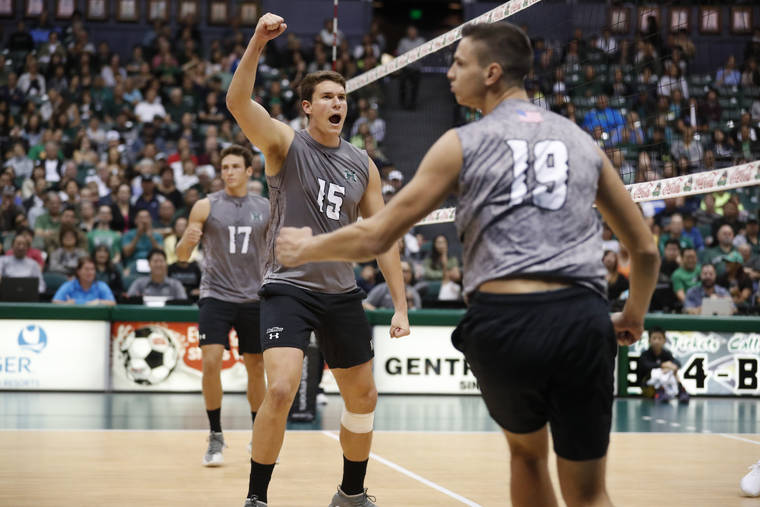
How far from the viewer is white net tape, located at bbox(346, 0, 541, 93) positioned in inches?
263

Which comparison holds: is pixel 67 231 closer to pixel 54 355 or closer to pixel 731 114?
pixel 54 355

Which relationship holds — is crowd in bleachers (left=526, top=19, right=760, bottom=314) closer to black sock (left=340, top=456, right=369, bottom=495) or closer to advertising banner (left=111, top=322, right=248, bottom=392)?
advertising banner (left=111, top=322, right=248, bottom=392)

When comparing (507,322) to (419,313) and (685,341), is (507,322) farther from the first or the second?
(685,341)

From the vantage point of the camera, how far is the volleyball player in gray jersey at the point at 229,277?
23.3ft

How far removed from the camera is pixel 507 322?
118 inches

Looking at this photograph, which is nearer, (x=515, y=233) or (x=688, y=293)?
(x=515, y=233)

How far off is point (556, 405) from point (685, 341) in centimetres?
985

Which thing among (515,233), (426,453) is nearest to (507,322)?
(515,233)

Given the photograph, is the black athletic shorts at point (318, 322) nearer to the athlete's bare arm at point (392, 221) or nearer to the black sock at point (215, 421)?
the athlete's bare arm at point (392, 221)

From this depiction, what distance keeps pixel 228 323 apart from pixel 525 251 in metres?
4.47

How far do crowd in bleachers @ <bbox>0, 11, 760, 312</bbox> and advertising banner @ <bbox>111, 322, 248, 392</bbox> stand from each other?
0.52 m

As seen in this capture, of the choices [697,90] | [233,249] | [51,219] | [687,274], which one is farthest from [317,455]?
[697,90]

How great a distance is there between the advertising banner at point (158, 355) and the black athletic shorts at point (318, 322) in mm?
6837

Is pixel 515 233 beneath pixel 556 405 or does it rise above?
above
